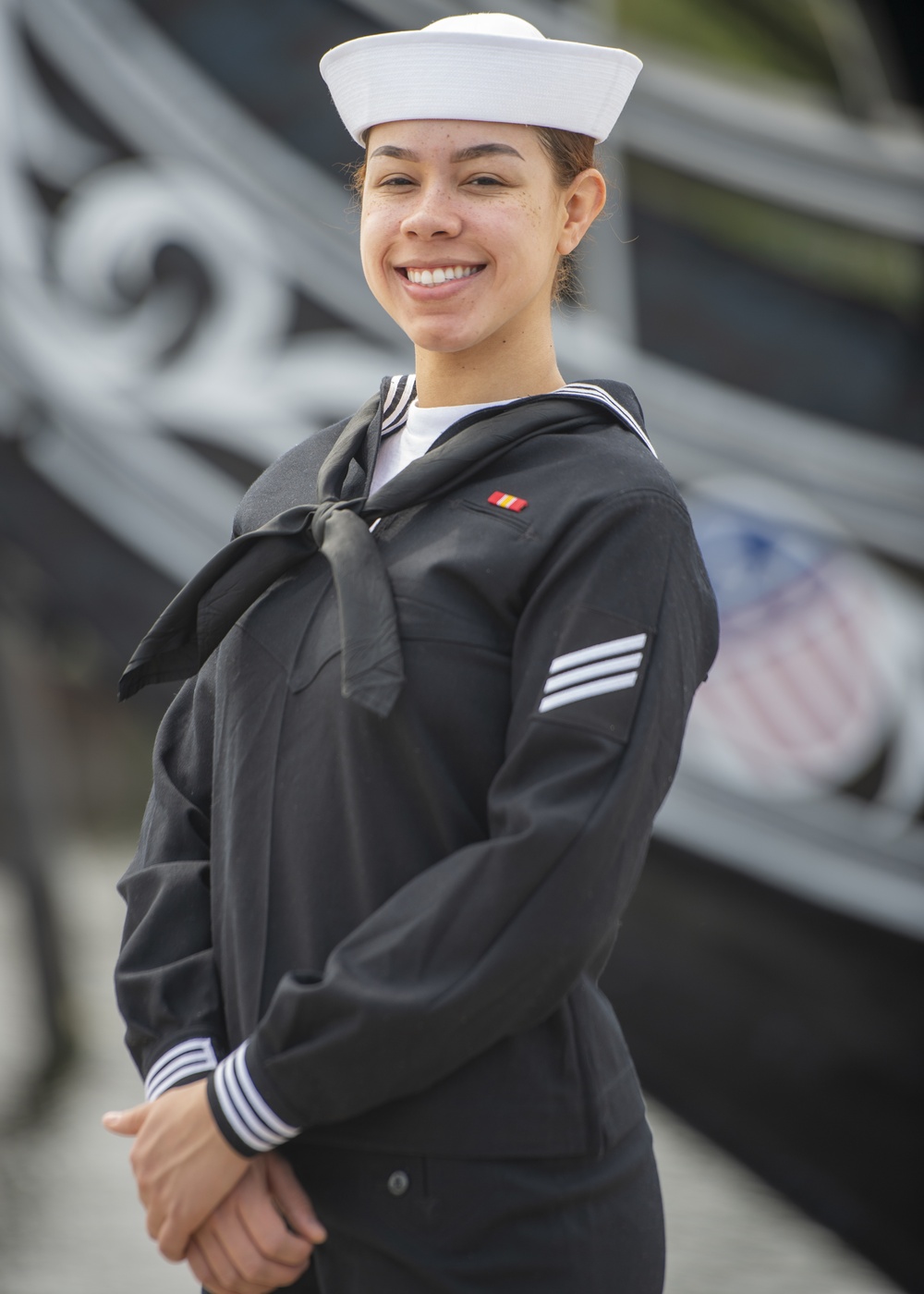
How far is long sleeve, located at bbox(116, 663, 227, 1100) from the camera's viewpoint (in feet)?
3.61

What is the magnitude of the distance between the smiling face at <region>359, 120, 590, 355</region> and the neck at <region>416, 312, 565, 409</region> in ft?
0.04

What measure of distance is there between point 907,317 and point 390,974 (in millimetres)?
2350

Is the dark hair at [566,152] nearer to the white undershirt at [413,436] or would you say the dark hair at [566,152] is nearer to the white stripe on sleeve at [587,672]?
the white undershirt at [413,436]

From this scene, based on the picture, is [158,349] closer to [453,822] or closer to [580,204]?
[580,204]

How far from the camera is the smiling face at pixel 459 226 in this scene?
1052 mm

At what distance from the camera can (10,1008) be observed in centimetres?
426

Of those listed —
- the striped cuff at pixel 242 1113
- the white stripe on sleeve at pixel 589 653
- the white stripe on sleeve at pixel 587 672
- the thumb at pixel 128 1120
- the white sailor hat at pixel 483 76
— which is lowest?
the thumb at pixel 128 1120

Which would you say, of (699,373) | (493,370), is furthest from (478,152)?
(699,373)

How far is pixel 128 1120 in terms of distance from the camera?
1.07 metres

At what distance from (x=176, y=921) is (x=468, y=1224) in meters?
0.33

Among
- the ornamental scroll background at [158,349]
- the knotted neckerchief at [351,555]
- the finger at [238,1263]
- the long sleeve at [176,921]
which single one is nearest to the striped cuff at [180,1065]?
the long sleeve at [176,921]

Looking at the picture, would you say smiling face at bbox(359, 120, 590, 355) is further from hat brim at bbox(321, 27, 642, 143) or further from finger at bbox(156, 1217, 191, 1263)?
finger at bbox(156, 1217, 191, 1263)

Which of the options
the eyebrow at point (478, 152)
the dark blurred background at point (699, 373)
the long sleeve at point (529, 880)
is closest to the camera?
the long sleeve at point (529, 880)

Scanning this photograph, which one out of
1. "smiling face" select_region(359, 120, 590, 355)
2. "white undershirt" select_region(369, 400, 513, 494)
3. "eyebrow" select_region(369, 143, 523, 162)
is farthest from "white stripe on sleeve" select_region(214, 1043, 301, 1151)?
"eyebrow" select_region(369, 143, 523, 162)
